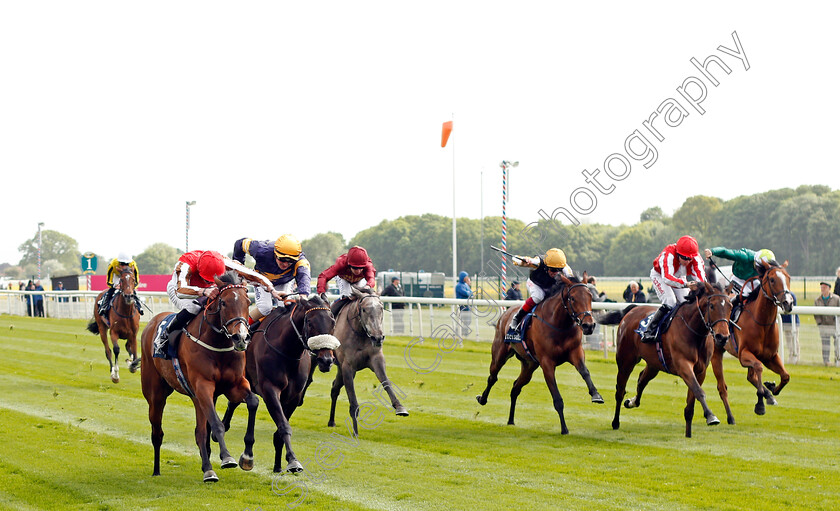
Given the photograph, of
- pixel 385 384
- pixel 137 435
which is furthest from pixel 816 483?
pixel 137 435

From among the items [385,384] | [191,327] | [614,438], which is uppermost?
[191,327]

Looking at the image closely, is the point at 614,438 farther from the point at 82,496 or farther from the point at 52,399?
the point at 52,399

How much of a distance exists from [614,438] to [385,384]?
2190 mm

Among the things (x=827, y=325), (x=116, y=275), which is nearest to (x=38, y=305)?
(x=116, y=275)

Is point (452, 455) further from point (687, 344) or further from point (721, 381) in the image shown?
point (721, 381)

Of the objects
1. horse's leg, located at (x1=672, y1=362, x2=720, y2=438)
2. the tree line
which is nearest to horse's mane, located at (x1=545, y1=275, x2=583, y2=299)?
horse's leg, located at (x1=672, y1=362, x2=720, y2=438)

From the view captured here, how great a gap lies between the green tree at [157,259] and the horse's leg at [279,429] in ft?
211

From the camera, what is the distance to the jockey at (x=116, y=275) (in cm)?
1242

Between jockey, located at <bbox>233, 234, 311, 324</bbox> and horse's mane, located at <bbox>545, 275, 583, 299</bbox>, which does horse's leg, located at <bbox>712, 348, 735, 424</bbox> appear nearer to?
horse's mane, located at <bbox>545, 275, 583, 299</bbox>

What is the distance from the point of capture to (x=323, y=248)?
64.5 meters

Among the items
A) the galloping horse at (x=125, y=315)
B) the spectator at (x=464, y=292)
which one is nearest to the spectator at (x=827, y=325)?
the spectator at (x=464, y=292)

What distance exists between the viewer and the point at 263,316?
7.03 metres

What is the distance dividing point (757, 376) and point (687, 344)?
59.4 inches

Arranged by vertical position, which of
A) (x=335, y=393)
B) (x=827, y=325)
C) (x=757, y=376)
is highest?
(x=827, y=325)
